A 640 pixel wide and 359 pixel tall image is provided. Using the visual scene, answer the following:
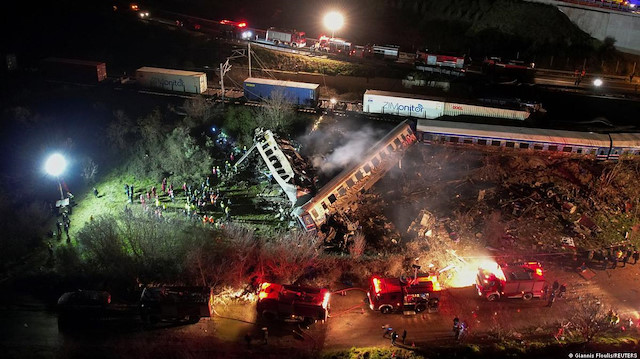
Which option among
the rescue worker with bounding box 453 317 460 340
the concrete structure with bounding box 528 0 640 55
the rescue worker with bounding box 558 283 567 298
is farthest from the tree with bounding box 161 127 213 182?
the concrete structure with bounding box 528 0 640 55

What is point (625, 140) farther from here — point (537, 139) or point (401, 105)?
point (401, 105)

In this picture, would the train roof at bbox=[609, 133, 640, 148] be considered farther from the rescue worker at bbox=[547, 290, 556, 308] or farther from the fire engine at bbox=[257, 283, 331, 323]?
the fire engine at bbox=[257, 283, 331, 323]

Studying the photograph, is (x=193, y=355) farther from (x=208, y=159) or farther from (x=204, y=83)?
(x=204, y=83)

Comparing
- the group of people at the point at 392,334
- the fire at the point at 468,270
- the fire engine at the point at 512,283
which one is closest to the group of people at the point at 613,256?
the fire engine at the point at 512,283

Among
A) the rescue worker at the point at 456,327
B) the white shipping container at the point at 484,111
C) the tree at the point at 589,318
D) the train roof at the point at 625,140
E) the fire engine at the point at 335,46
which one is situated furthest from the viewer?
the fire engine at the point at 335,46

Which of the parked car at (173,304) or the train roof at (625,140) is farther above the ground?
the train roof at (625,140)

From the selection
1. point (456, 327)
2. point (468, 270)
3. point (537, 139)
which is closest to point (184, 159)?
point (468, 270)

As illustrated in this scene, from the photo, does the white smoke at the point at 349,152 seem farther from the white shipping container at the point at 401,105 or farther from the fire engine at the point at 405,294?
the fire engine at the point at 405,294

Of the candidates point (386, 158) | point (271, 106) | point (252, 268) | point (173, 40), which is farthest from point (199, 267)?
point (173, 40)
